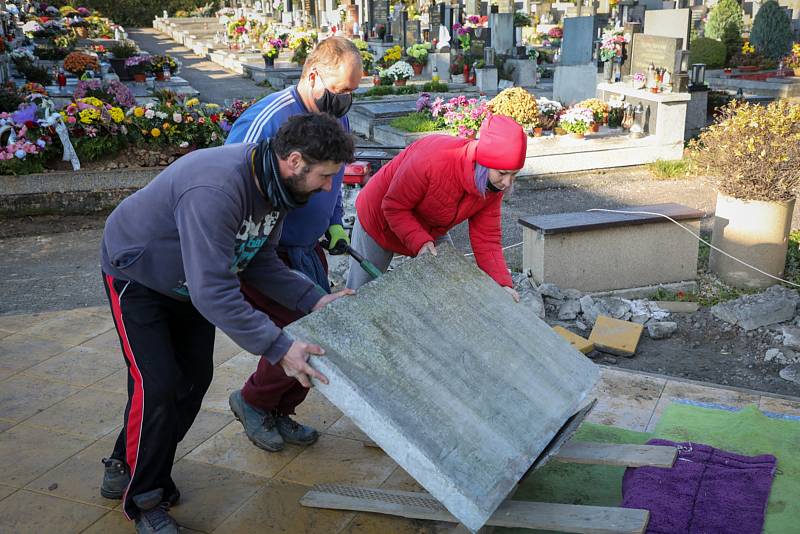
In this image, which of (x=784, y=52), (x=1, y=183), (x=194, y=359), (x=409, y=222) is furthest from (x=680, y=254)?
(x=784, y=52)

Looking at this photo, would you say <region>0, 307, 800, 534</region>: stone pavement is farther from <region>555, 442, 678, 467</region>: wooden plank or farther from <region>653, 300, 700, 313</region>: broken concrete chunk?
<region>653, 300, 700, 313</region>: broken concrete chunk

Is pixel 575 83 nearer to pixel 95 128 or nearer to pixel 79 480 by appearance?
pixel 95 128

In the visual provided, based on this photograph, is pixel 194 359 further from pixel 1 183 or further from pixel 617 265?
pixel 1 183

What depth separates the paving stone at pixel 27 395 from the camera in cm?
357

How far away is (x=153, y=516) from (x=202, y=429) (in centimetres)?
82

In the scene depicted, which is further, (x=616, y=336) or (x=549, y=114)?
(x=549, y=114)

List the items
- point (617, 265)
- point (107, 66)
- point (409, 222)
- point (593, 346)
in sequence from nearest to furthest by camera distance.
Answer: point (409, 222)
point (593, 346)
point (617, 265)
point (107, 66)

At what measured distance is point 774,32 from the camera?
1839cm

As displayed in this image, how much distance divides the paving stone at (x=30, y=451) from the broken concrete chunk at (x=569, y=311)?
3208 millimetres

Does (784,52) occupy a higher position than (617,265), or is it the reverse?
(784,52)

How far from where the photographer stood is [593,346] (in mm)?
4730

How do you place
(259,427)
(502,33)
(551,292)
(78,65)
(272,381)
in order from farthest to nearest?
(502,33), (78,65), (551,292), (259,427), (272,381)

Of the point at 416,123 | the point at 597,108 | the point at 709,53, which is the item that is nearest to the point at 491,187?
the point at 597,108

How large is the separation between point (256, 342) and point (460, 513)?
731 mm
